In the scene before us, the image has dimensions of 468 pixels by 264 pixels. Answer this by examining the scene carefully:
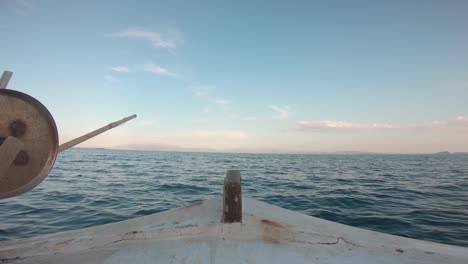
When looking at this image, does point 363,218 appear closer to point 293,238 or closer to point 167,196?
point 293,238

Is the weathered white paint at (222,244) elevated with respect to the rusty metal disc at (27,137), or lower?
lower

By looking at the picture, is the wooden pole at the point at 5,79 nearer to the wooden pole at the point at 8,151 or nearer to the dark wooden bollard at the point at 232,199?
the wooden pole at the point at 8,151

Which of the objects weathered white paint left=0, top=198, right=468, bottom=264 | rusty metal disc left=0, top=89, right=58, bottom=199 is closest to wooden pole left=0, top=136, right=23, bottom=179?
rusty metal disc left=0, top=89, right=58, bottom=199

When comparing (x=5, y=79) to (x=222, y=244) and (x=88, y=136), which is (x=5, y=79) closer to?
(x=88, y=136)

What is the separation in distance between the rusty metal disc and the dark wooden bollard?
2282mm

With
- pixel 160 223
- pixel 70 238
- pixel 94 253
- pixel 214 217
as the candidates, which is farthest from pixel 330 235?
pixel 70 238

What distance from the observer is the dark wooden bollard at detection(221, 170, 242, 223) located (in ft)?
12.3

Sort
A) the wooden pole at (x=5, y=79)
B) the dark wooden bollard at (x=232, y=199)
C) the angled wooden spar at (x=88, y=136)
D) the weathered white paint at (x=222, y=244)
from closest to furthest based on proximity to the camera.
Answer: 1. the wooden pole at (x=5, y=79)
2. the angled wooden spar at (x=88, y=136)
3. the weathered white paint at (x=222, y=244)
4. the dark wooden bollard at (x=232, y=199)

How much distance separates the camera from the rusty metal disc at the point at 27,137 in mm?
2482

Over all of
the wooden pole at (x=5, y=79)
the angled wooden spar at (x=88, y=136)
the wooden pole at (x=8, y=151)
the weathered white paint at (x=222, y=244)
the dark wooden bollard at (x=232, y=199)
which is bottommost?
the weathered white paint at (x=222, y=244)

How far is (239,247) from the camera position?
349cm

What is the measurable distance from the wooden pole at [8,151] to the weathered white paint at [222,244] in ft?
5.46

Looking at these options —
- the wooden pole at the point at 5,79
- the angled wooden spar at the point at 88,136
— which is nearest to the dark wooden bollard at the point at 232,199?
the angled wooden spar at the point at 88,136

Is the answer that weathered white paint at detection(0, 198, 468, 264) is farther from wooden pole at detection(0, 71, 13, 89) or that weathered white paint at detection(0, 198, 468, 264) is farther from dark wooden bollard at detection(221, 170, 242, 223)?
wooden pole at detection(0, 71, 13, 89)
